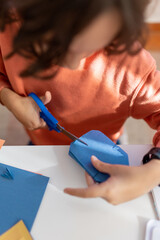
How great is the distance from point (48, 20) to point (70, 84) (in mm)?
301

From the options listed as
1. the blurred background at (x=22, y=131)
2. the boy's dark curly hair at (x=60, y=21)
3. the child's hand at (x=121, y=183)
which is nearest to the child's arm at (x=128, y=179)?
the child's hand at (x=121, y=183)

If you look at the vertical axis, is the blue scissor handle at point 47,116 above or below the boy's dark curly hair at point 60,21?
below

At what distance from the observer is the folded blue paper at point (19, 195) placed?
0.43m

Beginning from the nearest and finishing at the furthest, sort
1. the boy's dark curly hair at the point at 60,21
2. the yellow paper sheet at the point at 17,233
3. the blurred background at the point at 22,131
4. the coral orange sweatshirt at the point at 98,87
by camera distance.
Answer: the boy's dark curly hair at the point at 60,21
the yellow paper sheet at the point at 17,233
the coral orange sweatshirt at the point at 98,87
the blurred background at the point at 22,131

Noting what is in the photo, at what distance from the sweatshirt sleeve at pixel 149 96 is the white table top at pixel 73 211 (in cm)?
12

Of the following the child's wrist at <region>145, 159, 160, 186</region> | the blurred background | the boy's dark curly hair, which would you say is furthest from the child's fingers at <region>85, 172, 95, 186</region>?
the blurred background

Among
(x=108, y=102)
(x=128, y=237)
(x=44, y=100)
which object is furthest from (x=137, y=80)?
(x=128, y=237)

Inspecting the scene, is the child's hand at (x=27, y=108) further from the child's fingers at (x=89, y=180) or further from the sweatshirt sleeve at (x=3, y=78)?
the child's fingers at (x=89, y=180)

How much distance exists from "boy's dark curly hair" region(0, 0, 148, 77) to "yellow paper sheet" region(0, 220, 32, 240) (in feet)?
1.03

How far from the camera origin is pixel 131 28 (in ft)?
0.87

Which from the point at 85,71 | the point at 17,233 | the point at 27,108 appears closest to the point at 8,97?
the point at 27,108

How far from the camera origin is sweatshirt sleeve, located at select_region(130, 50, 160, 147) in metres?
0.52

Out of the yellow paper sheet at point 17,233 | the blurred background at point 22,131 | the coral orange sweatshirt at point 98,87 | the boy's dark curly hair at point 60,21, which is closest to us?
the boy's dark curly hair at point 60,21

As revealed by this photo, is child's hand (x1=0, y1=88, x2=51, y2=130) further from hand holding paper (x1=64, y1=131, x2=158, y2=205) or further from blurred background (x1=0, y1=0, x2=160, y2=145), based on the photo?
blurred background (x1=0, y1=0, x2=160, y2=145)
